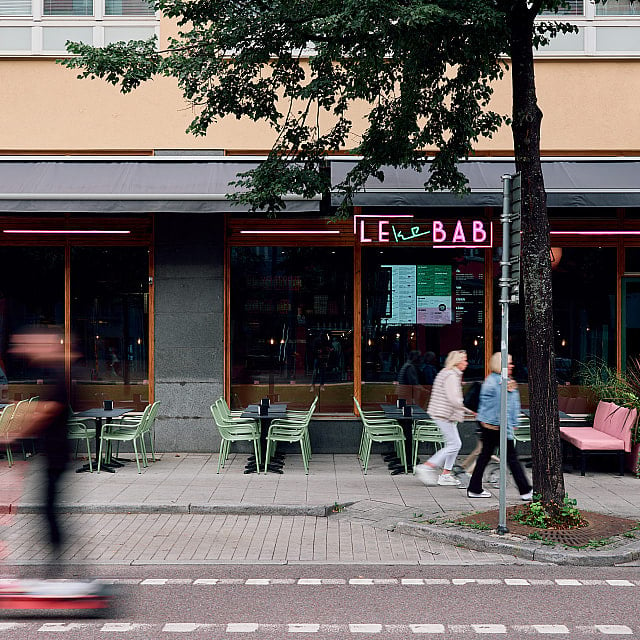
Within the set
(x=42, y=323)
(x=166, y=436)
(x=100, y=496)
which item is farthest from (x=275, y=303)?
(x=100, y=496)

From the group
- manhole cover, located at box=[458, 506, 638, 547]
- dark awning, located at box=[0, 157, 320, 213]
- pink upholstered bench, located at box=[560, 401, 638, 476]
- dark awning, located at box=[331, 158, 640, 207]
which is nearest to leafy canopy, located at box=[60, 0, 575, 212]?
dark awning, located at box=[331, 158, 640, 207]

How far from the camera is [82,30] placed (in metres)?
13.9

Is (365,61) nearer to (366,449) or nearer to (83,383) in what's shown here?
(366,449)

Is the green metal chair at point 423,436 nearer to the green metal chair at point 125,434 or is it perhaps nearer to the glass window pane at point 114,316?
the green metal chair at point 125,434

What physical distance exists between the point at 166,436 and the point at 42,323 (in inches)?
112

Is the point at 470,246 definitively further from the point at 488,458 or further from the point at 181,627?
the point at 181,627

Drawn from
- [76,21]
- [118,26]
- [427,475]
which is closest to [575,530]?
[427,475]

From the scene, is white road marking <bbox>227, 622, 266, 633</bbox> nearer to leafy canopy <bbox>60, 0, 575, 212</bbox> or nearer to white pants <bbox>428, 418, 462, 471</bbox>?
white pants <bbox>428, 418, 462, 471</bbox>

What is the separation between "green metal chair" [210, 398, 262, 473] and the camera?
11.7m

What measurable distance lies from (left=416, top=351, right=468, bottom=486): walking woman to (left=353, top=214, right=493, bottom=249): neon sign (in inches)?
117

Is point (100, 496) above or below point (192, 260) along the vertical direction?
below

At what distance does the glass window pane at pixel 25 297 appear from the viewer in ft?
44.3

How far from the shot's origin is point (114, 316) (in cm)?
1354

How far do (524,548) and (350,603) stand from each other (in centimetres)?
221
